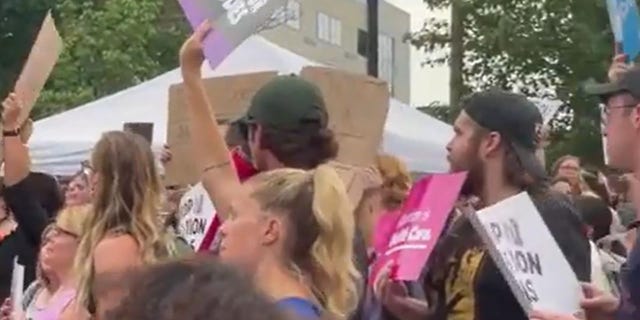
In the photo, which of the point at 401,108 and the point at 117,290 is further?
the point at 401,108

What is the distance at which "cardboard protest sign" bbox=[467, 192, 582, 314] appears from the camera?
14.2ft

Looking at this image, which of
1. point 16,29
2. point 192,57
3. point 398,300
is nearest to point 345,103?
point 398,300

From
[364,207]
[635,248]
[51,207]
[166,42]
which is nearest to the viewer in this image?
[635,248]

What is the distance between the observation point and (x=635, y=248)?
14.0ft

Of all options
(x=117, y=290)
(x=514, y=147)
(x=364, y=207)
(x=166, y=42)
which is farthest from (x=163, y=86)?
(x=166, y=42)

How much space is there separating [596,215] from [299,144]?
4963 millimetres

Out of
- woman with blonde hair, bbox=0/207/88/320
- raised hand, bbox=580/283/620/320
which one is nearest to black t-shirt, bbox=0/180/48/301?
woman with blonde hair, bbox=0/207/88/320

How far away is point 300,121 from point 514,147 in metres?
0.77

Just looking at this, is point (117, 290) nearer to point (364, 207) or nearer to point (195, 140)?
point (195, 140)

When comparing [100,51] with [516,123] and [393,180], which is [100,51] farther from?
[516,123]

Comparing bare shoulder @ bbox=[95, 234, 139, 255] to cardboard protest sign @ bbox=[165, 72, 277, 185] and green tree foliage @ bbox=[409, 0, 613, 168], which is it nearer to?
cardboard protest sign @ bbox=[165, 72, 277, 185]

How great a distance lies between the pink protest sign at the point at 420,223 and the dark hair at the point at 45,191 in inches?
92.0

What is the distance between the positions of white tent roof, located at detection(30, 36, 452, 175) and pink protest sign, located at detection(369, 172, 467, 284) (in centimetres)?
878

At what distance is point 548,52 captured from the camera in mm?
27531
